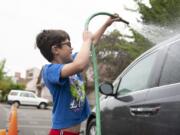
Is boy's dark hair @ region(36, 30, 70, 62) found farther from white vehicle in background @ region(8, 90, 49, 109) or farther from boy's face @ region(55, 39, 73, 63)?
white vehicle in background @ region(8, 90, 49, 109)

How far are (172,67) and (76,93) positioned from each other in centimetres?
76

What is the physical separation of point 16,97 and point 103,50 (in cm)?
788

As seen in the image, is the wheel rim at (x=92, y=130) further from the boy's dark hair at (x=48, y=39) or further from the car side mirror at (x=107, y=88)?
the boy's dark hair at (x=48, y=39)

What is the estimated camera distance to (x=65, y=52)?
3928 millimetres

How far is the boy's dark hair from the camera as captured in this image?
3885 millimetres

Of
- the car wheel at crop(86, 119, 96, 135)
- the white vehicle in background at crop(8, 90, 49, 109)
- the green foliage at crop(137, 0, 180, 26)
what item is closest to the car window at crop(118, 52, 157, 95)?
the car wheel at crop(86, 119, 96, 135)

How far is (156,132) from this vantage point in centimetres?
388

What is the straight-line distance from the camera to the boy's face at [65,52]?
3896 mm

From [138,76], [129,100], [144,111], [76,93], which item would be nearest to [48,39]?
[76,93]

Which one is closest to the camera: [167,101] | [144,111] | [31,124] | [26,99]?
[167,101]

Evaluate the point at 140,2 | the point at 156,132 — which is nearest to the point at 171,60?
the point at 156,132

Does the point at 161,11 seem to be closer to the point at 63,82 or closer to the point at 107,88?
the point at 107,88

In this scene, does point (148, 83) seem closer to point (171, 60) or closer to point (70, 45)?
point (171, 60)

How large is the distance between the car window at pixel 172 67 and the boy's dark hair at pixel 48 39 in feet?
2.69
